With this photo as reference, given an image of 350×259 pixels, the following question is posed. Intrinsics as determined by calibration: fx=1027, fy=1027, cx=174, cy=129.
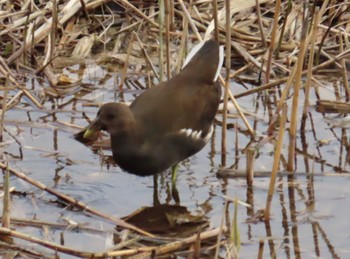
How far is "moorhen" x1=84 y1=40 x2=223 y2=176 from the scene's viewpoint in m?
5.24

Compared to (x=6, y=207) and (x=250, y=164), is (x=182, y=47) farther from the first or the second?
(x=6, y=207)

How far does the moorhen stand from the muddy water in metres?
0.22

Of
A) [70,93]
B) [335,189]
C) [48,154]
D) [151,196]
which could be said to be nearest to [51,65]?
[70,93]

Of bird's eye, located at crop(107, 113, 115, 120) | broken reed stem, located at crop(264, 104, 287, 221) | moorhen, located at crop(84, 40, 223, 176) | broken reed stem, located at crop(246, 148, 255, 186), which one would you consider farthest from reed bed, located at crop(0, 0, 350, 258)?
broken reed stem, located at crop(264, 104, 287, 221)

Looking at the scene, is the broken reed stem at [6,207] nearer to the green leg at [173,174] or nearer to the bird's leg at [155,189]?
the bird's leg at [155,189]

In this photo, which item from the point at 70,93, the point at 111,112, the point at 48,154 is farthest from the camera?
the point at 70,93

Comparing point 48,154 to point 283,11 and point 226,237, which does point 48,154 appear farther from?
point 283,11

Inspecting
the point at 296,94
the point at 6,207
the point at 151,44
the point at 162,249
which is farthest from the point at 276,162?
the point at 151,44

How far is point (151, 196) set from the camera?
5.43 metres

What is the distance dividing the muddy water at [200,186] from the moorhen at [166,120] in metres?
0.22

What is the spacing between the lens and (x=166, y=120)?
5.43 meters

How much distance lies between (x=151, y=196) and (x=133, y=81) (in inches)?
73.5

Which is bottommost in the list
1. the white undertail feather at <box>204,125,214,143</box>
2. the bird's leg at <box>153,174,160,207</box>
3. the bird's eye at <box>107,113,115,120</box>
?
the bird's leg at <box>153,174,160,207</box>

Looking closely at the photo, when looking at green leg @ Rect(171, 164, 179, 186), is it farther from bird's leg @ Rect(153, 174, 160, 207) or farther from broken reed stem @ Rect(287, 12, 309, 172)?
broken reed stem @ Rect(287, 12, 309, 172)
